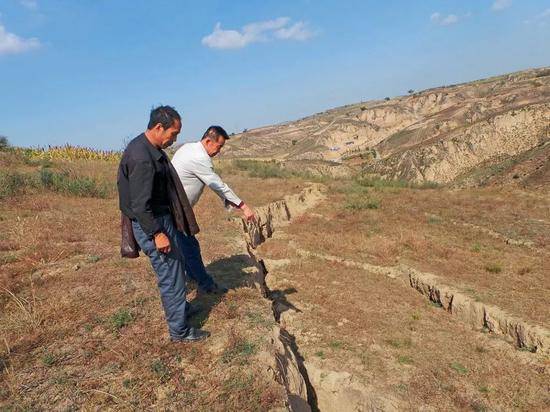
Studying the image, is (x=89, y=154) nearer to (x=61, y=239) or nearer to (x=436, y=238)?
(x=61, y=239)

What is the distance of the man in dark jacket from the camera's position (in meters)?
3.67

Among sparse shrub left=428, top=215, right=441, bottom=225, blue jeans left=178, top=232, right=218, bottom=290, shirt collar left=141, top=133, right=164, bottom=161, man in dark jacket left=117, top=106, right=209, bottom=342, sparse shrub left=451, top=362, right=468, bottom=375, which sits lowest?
sparse shrub left=451, top=362, right=468, bottom=375

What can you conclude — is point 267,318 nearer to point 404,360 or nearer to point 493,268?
point 404,360

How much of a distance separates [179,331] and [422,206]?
14238 mm

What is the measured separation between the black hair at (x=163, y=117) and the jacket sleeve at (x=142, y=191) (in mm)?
456

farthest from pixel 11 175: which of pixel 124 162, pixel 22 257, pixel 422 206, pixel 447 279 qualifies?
pixel 422 206

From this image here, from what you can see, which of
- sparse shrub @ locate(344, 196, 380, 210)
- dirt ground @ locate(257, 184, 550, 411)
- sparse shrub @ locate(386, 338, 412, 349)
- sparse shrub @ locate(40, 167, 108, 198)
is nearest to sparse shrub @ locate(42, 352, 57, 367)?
dirt ground @ locate(257, 184, 550, 411)

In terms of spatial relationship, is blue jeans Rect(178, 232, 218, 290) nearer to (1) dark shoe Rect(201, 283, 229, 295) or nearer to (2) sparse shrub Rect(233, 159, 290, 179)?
(1) dark shoe Rect(201, 283, 229, 295)

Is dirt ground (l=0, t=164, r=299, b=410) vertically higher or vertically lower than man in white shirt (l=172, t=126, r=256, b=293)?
lower

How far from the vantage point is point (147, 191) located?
3664 mm

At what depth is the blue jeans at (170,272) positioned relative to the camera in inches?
159

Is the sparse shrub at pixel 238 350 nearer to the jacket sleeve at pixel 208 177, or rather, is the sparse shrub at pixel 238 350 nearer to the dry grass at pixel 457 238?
the jacket sleeve at pixel 208 177

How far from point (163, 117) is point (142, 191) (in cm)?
80

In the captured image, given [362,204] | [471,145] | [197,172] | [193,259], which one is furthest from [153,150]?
[471,145]
